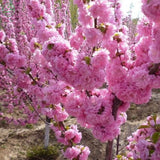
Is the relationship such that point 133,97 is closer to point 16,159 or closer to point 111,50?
point 111,50

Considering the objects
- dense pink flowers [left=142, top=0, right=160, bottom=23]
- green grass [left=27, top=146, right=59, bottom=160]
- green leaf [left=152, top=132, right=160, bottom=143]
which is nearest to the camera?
dense pink flowers [left=142, top=0, right=160, bottom=23]

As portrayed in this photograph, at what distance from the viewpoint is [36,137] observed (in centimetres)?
509

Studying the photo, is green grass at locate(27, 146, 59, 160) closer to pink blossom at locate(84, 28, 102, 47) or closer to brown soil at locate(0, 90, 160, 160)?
brown soil at locate(0, 90, 160, 160)

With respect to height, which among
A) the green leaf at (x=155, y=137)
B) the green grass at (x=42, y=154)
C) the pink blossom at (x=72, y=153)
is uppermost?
the green leaf at (x=155, y=137)

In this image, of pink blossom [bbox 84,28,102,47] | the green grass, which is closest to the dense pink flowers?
pink blossom [bbox 84,28,102,47]

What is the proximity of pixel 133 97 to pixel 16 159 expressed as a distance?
3.99 meters

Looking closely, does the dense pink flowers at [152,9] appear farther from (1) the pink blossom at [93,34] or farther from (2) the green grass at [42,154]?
(2) the green grass at [42,154]

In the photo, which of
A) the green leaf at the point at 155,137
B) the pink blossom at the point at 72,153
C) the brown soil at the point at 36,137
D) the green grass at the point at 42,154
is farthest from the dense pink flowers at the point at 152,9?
the green grass at the point at 42,154

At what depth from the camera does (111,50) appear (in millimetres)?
1367

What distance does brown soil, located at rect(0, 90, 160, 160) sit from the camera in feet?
14.6

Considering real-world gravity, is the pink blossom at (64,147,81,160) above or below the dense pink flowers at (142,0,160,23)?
below

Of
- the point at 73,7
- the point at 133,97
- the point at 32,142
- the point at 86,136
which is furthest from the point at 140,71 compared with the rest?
the point at 73,7

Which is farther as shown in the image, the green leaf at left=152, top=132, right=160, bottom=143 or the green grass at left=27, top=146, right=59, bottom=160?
the green grass at left=27, top=146, right=59, bottom=160

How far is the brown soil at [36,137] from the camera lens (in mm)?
4438
